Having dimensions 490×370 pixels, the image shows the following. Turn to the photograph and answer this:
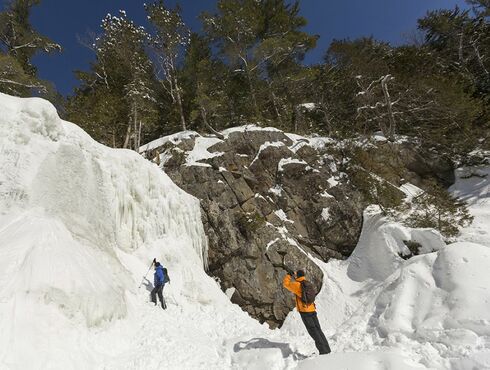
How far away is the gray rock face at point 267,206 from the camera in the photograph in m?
12.6

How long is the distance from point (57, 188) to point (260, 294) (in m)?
7.98

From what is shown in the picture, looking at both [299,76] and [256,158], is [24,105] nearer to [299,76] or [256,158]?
[256,158]

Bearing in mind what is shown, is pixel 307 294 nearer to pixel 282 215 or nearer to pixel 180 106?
pixel 282 215

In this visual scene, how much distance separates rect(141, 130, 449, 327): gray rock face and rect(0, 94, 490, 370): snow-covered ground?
1247 millimetres

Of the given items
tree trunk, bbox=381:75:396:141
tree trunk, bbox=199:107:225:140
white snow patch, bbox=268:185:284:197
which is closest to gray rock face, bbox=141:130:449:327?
white snow patch, bbox=268:185:284:197

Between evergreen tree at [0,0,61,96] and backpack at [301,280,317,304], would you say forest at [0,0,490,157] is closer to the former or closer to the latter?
evergreen tree at [0,0,61,96]

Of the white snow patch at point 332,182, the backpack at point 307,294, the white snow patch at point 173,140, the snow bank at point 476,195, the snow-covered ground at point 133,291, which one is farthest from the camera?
the white snow patch at point 173,140

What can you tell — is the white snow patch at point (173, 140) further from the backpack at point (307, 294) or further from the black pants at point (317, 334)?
the black pants at point (317, 334)

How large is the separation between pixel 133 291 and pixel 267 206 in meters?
7.97

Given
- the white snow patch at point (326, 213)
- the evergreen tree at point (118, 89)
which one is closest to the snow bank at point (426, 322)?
the white snow patch at point (326, 213)

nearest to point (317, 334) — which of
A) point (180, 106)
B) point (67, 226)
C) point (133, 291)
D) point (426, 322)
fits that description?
point (426, 322)

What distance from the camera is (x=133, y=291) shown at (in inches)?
336

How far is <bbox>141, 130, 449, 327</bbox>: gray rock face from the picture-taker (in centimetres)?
1262

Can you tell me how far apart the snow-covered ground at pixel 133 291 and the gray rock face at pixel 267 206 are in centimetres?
125
